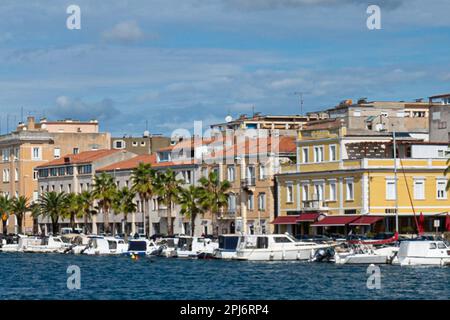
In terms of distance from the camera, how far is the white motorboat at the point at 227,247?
4301 inches

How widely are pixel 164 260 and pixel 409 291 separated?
169 feet

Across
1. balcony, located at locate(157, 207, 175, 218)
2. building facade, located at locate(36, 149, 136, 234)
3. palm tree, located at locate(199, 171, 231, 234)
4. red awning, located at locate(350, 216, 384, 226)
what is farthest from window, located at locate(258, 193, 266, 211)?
building facade, located at locate(36, 149, 136, 234)

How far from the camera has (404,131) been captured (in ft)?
465

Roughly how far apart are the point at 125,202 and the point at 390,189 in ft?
146

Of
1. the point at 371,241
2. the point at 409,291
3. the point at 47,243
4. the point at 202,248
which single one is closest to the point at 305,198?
the point at 202,248

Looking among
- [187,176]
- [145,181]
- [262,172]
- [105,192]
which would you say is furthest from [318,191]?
[105,192]

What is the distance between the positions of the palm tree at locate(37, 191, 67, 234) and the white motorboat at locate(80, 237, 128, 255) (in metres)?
30.7

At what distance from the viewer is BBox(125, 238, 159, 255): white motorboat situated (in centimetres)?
12431

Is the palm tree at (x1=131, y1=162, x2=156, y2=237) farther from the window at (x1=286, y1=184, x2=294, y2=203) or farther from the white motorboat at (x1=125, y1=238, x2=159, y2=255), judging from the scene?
the window at (x1=286, y1=184, x2=294, y2=203)

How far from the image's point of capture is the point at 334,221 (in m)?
118

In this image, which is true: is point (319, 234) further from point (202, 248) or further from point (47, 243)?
point (47, 243)

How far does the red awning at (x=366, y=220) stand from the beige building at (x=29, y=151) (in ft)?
278

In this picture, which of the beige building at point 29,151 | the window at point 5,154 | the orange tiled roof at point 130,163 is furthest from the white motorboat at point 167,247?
the window at point 5,154

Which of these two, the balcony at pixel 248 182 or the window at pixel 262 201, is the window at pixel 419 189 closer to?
the window at pixel 262 201
